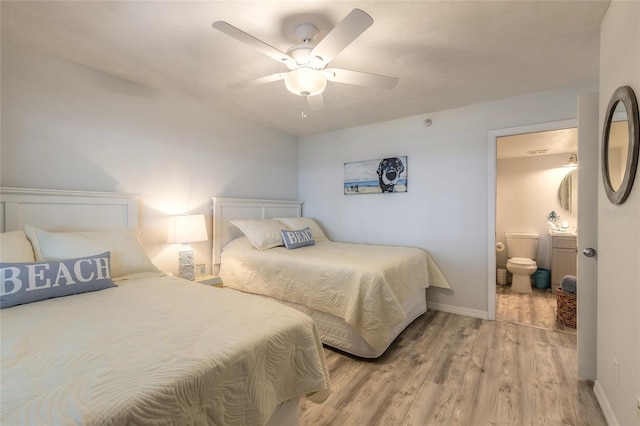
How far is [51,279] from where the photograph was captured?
150 cm

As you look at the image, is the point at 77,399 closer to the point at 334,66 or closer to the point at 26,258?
the point at 26,258

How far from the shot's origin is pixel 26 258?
1.60 metres

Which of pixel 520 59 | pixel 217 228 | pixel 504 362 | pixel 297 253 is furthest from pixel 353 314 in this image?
pixel 520 59

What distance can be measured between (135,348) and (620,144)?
2335 millimetres

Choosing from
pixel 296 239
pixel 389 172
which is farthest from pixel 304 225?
pixel 389 172

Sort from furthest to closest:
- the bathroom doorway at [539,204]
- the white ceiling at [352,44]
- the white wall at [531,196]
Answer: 1. the white wall at [531,196]
2. the bathroom doorway at [539,204]
3. the white ceiling at [352,44]

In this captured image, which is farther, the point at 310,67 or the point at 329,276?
the point at 329,276

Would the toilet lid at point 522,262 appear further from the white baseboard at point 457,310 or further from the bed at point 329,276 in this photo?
the bed at point 329,276

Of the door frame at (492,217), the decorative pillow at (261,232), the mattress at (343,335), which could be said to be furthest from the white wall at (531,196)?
the decorative pillow at (261,232)

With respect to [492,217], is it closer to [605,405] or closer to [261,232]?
[605,405]

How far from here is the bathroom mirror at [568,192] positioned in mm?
4168

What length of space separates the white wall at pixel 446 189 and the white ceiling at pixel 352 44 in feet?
0.86

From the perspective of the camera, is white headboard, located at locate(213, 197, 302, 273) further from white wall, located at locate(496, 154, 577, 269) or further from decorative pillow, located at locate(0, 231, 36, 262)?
white wall, located at locate(496, 154, 577, 269)

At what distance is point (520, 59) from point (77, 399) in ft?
9.91
